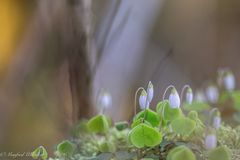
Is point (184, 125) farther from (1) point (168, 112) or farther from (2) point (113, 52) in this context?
(2) point (113, 52)

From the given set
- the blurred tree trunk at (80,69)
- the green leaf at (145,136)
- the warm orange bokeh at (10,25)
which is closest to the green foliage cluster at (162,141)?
the green leaf at (145,136)

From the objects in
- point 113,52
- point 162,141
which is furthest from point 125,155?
point 113,52

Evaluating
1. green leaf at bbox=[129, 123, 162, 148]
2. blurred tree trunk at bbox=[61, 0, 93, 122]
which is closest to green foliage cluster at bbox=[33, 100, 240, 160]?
green leaf at bbox=[129, 123, 162, 148]

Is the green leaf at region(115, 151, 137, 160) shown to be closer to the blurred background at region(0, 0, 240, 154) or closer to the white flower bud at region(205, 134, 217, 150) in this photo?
the white flower bud at region(205, 134, 217, 150)

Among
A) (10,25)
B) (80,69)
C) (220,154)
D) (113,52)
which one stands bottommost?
(220,154)

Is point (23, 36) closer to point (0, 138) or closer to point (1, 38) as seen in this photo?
point (1, 38)

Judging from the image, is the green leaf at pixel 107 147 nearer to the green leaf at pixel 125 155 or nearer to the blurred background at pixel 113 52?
the green leaf at pixel 125 155

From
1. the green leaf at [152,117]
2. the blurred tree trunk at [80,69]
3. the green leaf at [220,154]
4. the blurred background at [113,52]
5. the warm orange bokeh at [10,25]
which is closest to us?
the green leaf at [220,154]
